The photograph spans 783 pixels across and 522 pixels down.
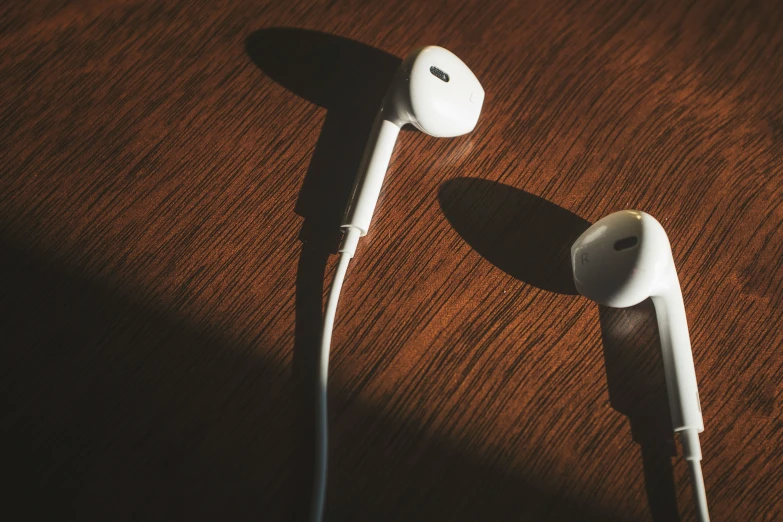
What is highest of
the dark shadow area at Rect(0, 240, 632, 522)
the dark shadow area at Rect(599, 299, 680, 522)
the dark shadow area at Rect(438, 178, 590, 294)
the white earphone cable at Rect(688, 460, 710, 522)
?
the dark shadow area at Rect(438, 178, 590, 294)

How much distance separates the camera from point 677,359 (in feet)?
1.36

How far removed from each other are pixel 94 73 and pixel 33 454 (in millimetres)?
350

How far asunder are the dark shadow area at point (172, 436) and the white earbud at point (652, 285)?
0.32ft

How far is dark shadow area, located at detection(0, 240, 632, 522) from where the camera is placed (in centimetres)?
38

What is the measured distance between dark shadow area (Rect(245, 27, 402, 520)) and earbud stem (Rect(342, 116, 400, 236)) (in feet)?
0.09

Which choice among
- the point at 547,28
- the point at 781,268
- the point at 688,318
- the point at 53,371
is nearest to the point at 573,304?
the point at 688,318

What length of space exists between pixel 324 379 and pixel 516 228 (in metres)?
0.22

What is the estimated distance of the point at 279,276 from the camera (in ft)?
1.45

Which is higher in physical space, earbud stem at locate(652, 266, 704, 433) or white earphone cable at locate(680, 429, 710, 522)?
earbud stem at locate(652, 266, 704, 433)

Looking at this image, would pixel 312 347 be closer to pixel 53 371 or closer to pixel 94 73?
pixel 53 371

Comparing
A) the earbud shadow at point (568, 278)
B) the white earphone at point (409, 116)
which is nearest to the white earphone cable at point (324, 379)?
the white earphone at point (409, 116)

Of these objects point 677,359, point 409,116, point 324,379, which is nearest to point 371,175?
point 409,116

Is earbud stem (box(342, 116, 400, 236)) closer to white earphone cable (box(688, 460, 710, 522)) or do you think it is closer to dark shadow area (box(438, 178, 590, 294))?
dark shadow area (box(438, 178, 590, 294))

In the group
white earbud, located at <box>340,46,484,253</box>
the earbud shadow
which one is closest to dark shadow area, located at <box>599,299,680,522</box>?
the earbud shadow
